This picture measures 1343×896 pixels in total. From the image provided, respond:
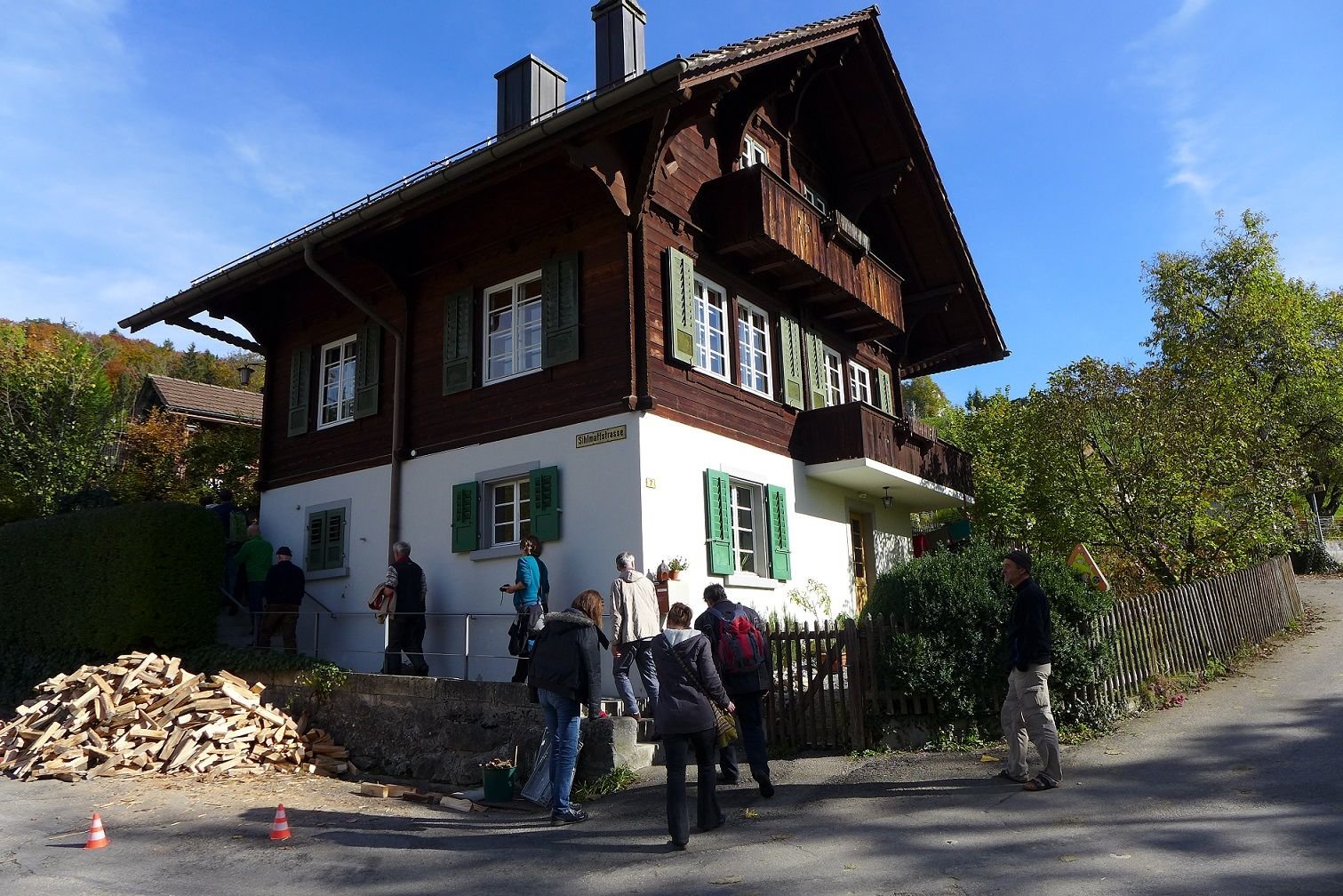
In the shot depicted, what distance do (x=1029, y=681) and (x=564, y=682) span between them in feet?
11.7

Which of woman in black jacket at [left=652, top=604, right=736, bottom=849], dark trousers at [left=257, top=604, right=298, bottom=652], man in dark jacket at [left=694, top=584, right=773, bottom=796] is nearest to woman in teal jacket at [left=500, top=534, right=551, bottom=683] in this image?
man in dark jacket at [left=694, top=584, right=773, bottom=796]

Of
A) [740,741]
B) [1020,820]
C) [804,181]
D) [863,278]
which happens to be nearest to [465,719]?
[740,741]

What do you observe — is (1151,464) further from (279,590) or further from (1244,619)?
(279,590)

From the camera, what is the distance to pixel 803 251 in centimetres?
1429

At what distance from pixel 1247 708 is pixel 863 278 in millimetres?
8805

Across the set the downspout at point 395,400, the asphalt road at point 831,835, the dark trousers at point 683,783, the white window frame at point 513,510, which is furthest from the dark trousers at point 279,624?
the dark trousers at point 683,783

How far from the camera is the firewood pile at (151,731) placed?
10.4 meters

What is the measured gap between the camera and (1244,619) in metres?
13.7

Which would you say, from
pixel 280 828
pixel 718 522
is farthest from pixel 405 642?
pixel 280 828

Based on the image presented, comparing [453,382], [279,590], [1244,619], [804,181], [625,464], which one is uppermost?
[804,181]

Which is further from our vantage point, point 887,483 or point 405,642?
point 887,483

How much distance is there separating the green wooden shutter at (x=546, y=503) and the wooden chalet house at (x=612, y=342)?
0.11 ft

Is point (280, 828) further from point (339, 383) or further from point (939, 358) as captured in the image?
point (939, 358)

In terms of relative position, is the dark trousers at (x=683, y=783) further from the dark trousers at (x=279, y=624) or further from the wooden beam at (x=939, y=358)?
the wooden beam at (x=939, y=358)
